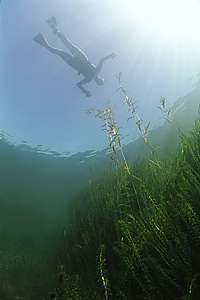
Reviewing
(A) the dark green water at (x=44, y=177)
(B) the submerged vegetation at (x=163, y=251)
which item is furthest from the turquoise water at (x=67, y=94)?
(B) the submerged vegetation at (x=163, y=251)

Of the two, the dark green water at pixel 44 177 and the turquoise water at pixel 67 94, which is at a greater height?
the turquoise water at pixel 67 94

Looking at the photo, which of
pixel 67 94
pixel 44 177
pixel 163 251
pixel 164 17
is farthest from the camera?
pixel 44 177

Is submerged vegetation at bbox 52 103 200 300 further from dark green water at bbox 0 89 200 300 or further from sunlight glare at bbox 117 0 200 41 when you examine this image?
sunlight glare at bbox 117 0 200 41

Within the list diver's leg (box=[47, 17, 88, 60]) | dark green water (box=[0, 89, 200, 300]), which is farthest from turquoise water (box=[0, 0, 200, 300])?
diver's leg (box=[47, 17, 88, 60])

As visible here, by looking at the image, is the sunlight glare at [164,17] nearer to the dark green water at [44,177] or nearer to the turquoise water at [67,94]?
the turquoise water at [67,94]

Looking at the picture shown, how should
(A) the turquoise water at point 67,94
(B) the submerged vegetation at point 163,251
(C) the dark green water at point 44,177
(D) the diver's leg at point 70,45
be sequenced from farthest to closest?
1. (A) the turquoise water at point 67,94
2. (D) the diver's leg at point 70,45
3. (C) the dark green water at point 44,177
4. (B) the submerged vegetation at point 163,251

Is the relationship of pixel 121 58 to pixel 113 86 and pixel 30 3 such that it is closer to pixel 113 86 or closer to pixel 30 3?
pixel 113 86

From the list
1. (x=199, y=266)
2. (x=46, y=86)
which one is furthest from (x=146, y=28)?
(x=199, y=266)

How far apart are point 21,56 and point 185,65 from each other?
9.25 m

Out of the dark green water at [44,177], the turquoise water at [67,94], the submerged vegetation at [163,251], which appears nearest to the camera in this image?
the submerged vegetation at [163,251]

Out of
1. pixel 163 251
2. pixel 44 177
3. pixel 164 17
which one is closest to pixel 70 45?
pixel 164 17

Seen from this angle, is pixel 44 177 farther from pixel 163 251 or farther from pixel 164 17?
pixel 163 251

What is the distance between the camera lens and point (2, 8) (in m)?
24.0

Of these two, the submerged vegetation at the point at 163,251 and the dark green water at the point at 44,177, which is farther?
the dark green water at the point at 44,177
